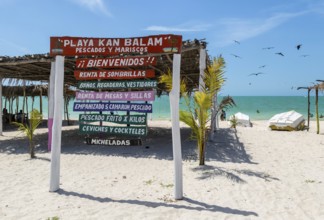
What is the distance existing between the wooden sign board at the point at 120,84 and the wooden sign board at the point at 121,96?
26cm

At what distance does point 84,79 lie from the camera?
10.7 meters

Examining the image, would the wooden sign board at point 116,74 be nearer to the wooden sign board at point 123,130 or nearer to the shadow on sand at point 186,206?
the wooden sign board at point 123,130

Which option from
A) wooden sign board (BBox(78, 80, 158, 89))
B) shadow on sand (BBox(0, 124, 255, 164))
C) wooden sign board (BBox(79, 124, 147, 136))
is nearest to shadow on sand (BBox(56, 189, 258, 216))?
shadow on sand (BBox(0, 124, 255, 164))

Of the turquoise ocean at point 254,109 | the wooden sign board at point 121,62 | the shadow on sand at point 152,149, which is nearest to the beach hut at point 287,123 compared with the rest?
the turquoise ocean at point 254,109

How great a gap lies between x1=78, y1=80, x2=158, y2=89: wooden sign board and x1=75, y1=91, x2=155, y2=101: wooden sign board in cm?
26

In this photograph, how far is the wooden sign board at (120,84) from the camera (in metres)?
9.88

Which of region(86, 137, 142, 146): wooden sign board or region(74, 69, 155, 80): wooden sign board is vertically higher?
region(74, 69, 155, 80): wooden sign board

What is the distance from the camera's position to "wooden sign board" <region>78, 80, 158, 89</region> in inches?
389

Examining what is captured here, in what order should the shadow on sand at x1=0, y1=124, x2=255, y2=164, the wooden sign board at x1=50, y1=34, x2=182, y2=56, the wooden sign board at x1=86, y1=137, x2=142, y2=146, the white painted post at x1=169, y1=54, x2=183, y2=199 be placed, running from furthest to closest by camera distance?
the shadow on sand at x1=0, y1=124, x2=255, y2=164
the wooden sign board at x1=86, y1=137, x2=142, y2=146
the wooden sign board at x1=50, y1=34, x2=182, y2=56
the white painted post at x1=169, y1=54, x2=183, y2=199

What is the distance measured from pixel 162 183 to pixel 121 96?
442 cm

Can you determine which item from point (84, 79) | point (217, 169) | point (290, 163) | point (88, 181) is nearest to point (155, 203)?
point (88, 181)

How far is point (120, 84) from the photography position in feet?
33.9

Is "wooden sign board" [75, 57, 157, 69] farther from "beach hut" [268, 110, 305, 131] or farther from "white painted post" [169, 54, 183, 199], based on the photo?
"beach hut" [268, 110, 305, 131]

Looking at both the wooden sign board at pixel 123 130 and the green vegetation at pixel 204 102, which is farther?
the wooden sign board at pixel 123 130
